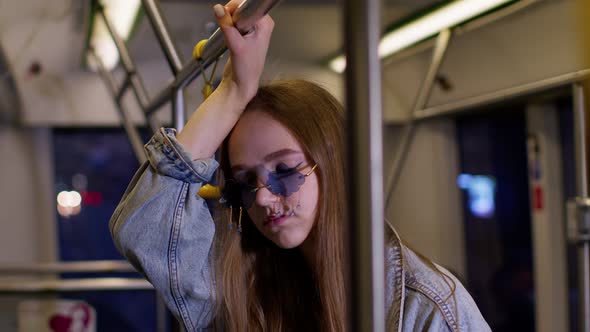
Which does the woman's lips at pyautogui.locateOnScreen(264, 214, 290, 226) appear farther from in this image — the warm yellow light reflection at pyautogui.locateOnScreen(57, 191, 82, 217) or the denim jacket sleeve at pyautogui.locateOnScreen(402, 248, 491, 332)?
the warm yellow light reflection at pyautogui.locateOnScreen(57, 191, 82, 217)

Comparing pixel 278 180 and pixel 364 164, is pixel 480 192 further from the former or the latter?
pixel 364 164

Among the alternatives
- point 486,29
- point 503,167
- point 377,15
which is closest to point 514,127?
point 503,167

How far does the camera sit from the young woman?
905mm

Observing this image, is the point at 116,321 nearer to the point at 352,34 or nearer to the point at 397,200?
the point at 397,200

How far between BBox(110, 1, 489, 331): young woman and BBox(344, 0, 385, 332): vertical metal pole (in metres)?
0.32

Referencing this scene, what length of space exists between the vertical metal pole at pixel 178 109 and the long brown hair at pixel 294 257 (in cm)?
30

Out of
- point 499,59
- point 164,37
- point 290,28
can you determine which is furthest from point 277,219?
point 290,28

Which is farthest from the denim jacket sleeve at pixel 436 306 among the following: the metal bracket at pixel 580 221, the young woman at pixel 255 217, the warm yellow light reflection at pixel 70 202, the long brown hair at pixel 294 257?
the warm yellow light reflection at pixel 70 202

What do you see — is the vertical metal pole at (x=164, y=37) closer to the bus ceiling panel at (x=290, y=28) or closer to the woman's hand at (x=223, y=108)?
the woman's hand at (x=223, y=108)

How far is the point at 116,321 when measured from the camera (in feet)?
12.6

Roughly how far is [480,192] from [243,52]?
3214 mm

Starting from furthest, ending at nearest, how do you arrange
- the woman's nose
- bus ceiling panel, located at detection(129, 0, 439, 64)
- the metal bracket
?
bus ceiling panel, located at detection(129, 0, 439, 64) → the metal bracket → the woman's nose

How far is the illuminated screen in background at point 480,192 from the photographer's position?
3820 mm

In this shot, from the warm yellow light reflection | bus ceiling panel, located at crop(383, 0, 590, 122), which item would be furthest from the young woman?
the warm yellow light reflection
